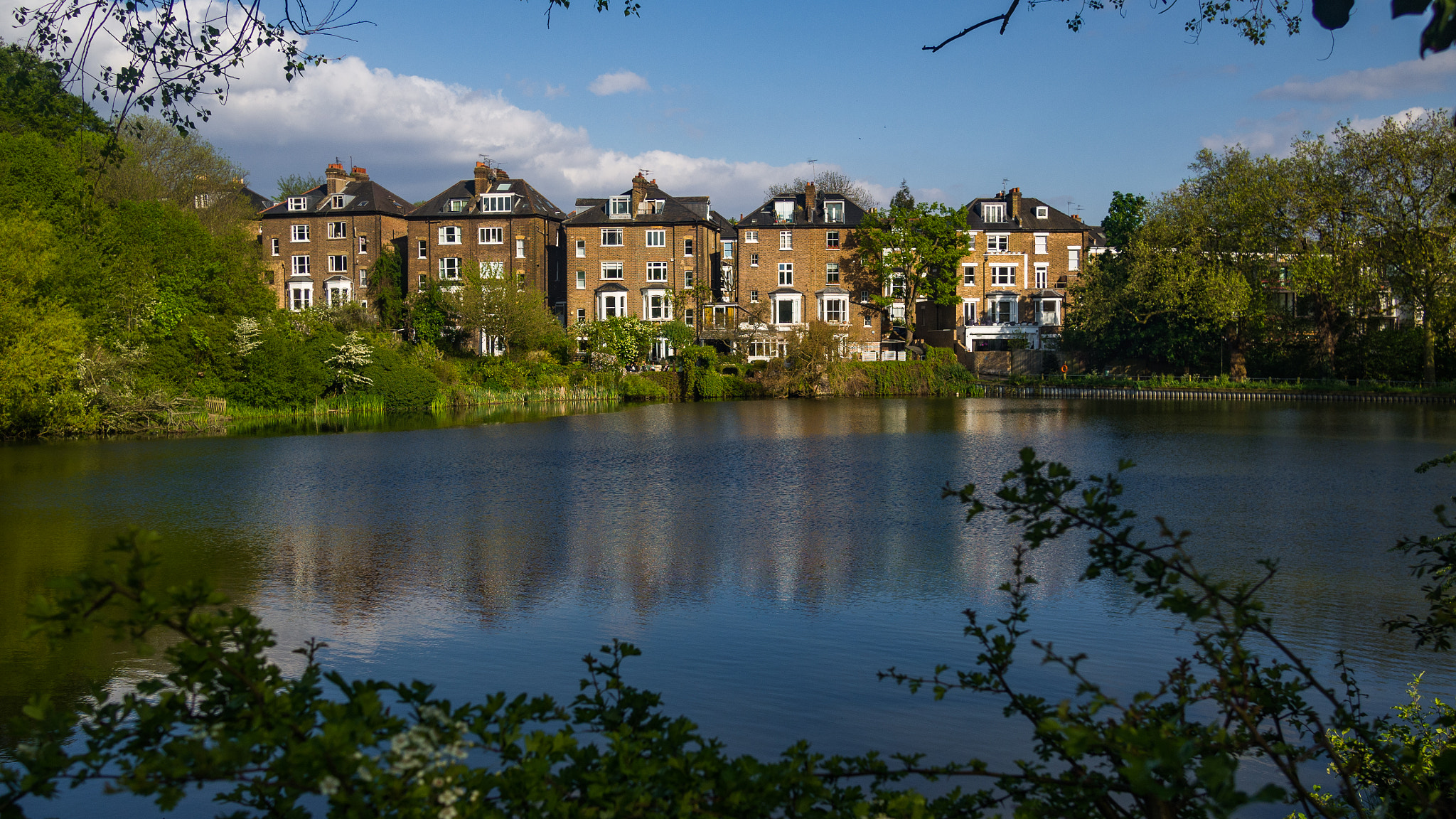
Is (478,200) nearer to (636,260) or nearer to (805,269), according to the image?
(636,260)

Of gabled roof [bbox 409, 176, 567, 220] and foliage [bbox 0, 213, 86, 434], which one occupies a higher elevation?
gabled roof [bbox 409, 176, 567, 220]

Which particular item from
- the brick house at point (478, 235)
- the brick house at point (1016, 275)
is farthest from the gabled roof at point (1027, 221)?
the brick house at point (478, 235)

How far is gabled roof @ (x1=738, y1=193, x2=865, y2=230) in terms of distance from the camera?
61.7 meters

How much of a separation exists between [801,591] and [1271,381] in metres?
47.1

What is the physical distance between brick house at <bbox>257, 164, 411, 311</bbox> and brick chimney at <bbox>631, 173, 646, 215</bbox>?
51.3 feet

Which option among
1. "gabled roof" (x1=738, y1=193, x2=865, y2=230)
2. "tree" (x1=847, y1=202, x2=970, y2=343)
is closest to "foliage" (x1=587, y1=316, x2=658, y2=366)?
"gabled roof" (x1=738, y1=193, x2=865, y2=230)

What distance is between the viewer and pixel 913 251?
2320 inches

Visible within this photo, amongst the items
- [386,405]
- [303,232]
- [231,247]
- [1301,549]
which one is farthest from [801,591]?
[303,232]

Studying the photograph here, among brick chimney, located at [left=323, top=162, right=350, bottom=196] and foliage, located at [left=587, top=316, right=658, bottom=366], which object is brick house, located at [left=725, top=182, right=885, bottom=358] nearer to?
foliage, located at [left=587, top=316, right=658, bottom=366]

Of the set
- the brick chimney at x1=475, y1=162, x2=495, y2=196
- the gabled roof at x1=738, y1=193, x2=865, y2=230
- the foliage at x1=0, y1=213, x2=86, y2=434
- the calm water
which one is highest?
the brick chimney at x1=475, y1=162, x2=495, y2=196

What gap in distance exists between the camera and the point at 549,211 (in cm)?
6456

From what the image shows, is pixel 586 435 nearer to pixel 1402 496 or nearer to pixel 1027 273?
pixel 1402 496

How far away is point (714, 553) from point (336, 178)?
58901 mm

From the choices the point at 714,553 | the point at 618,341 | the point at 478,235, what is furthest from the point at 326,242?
the point at 714,553
